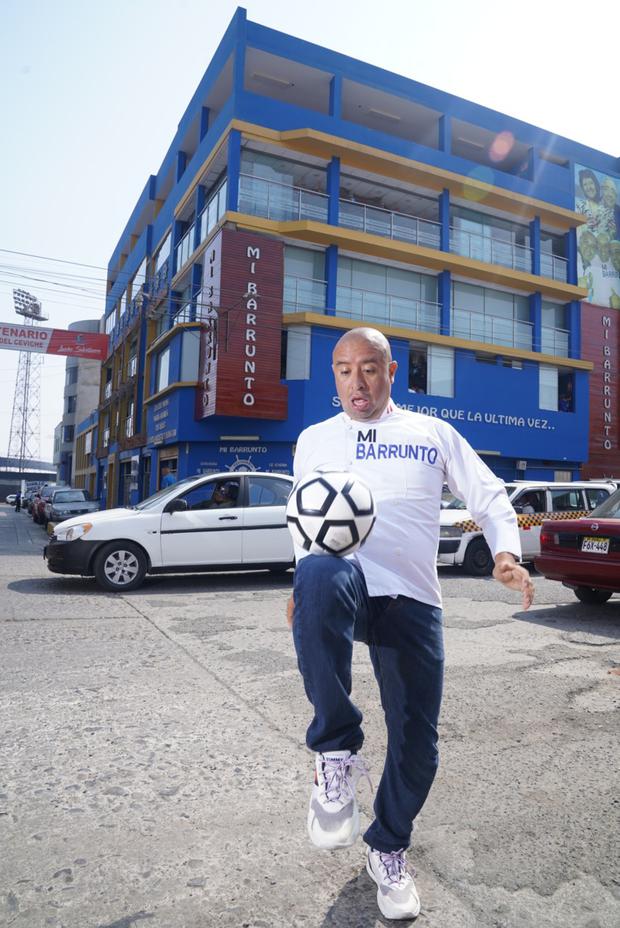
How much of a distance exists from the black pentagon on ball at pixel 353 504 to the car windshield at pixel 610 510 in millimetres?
6137

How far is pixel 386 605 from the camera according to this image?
1874 millimetres

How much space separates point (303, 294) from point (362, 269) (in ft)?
8.78

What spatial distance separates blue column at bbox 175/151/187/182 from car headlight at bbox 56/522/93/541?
2267 centimetres

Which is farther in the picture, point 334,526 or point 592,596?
point 592,596

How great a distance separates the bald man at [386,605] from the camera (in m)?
1.77

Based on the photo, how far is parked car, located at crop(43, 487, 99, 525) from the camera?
1925cm

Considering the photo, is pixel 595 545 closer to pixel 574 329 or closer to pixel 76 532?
pixel 76 532

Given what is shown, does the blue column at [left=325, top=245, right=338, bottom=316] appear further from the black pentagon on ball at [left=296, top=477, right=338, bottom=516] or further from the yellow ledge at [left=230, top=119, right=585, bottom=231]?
the black pentagon on ball at [left=296, top=477, right=338, bottom=516]

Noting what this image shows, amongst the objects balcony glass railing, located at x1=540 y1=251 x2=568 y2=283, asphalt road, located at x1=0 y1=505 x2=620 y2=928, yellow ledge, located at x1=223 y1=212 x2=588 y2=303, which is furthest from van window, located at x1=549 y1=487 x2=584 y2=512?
balcony glass railing, located at x1=540 y1=251 x2=568 y2=283

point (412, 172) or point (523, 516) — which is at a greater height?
point (412, 172)

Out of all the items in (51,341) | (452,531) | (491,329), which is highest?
(491,329)

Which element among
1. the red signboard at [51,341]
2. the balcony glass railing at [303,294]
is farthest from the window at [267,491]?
the red signboard at [51,341]

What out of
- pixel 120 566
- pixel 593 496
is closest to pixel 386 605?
pixel 120 566

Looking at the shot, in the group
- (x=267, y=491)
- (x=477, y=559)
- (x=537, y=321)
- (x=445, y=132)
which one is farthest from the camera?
(x=537, y=321)
